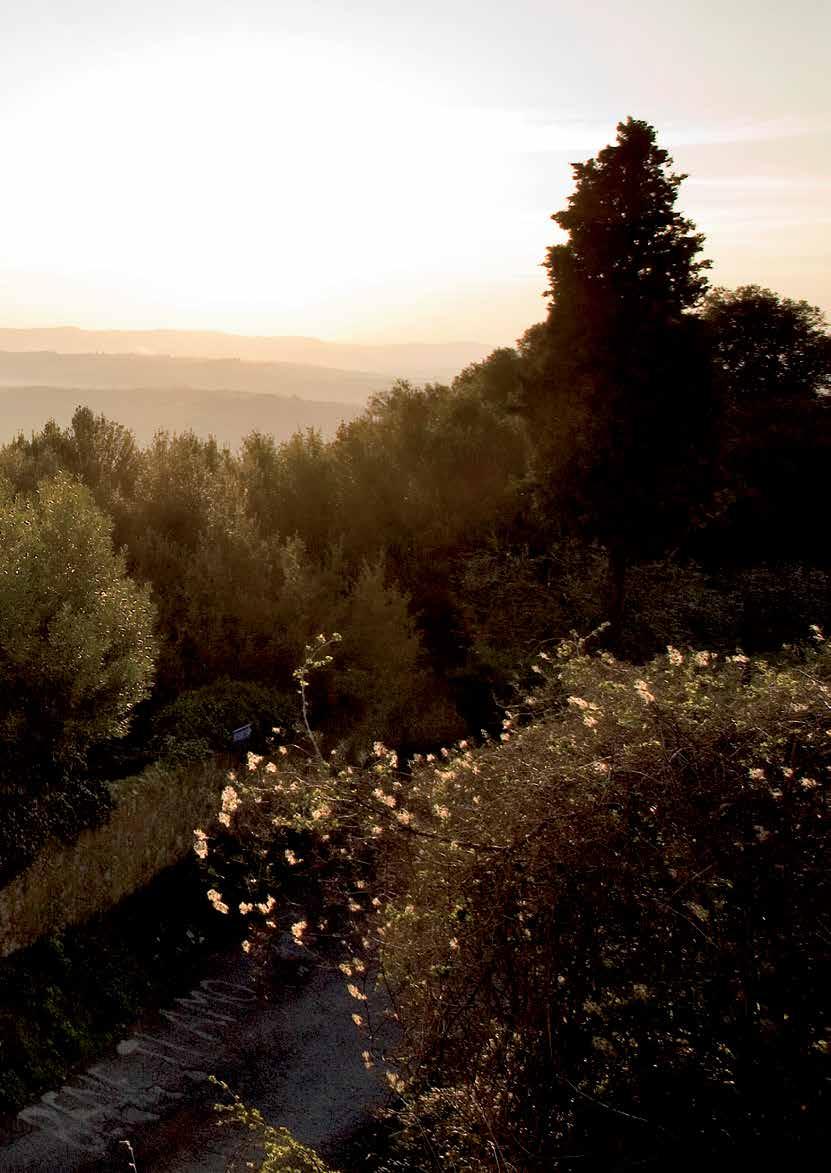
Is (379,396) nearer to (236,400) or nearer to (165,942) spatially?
(165,942)

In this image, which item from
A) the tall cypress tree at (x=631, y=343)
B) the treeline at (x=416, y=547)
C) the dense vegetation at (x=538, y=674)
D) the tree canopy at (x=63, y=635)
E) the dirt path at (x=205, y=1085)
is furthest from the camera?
the tall cypress tree at (x=631, y=343)

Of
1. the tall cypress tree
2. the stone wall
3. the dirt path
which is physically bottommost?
the dirt path

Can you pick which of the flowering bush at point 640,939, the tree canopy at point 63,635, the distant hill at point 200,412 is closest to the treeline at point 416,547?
the tree canopy at point 63,635

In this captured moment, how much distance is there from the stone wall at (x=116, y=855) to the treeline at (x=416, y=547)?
3.16ft

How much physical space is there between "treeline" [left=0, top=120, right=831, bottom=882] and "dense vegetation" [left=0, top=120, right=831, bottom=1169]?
68mm

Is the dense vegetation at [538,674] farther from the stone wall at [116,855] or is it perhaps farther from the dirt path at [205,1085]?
the dirt path at [205,1085]

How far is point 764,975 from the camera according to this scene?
363cm

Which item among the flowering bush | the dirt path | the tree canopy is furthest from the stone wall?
the flowering bush

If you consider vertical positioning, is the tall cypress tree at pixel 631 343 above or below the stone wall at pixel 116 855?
above

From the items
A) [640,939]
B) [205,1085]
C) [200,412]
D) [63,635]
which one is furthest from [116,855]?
[200,412]

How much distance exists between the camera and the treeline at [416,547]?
11.7 metres

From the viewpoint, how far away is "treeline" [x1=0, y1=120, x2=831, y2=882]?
1171cm

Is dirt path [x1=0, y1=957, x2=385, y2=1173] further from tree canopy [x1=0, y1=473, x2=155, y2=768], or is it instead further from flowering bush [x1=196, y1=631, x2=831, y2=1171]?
tree canopy [x1=0, y1=473, x2=155, y2=768]

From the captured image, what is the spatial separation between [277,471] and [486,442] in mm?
6895
